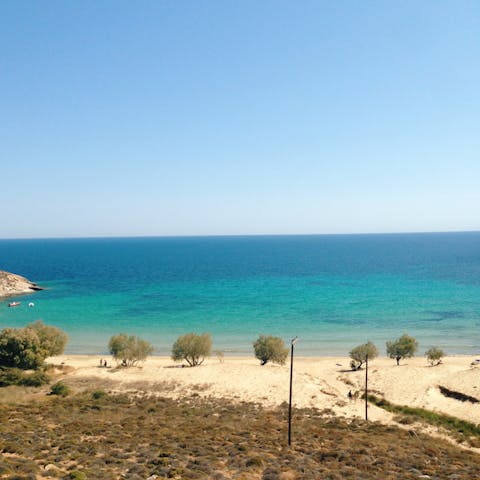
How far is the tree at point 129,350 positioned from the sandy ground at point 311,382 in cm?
164

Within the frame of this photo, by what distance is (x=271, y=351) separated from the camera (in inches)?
2004

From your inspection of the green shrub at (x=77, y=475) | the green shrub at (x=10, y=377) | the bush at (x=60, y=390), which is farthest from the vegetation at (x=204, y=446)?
the green shrub at (x=10, y=377)

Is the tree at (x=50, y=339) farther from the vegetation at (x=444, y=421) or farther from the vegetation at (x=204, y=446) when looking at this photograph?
the vegetation at (x=444, y=421)

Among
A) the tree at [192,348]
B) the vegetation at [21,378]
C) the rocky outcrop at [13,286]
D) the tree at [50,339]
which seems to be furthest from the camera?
the rocky outcrop at [13,286]

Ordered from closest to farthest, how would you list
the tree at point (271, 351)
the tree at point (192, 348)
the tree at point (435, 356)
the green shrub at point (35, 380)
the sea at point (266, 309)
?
the green shrub at point (35, 380) < the tree at point (435, 356) < the tree at point (192, 348) < the tree at point (271, 351) < the sea at point (266, 309)

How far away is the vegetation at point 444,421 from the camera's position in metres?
29.0

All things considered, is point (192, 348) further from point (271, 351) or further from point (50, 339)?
point (50, 339)

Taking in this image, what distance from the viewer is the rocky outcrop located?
4446 inches

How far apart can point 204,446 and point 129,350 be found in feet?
96.5

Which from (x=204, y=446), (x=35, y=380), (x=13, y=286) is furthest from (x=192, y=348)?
(x=13, y=286)

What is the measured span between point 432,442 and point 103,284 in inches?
4717

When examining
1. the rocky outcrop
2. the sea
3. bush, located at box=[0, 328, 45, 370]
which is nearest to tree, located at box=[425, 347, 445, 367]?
the sea

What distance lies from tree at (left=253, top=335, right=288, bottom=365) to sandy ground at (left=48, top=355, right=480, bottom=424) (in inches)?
61.3

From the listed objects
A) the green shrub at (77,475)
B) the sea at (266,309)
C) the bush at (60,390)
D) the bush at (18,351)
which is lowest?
the sea at (266,309)
